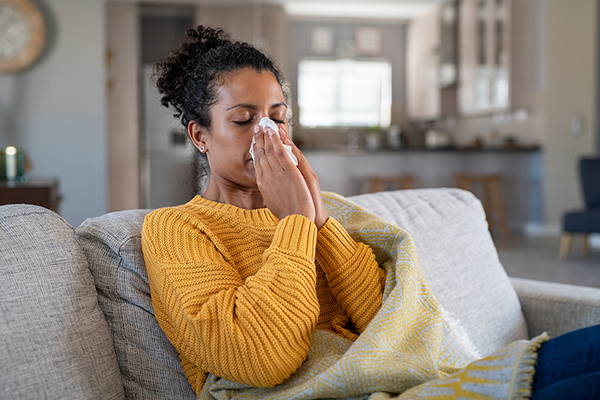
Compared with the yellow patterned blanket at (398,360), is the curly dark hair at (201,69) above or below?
above

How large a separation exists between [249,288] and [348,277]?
8.8 inches

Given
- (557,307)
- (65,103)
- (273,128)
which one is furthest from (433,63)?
(273,128)

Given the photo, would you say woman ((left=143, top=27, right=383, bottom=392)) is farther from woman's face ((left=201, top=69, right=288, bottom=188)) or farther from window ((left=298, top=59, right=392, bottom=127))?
window ((left=298, top=59, right=392, bottom=127))

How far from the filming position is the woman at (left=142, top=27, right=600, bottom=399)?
872mm

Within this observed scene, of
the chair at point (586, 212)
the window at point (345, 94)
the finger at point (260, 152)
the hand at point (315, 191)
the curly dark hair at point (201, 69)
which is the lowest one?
the chair at point (586, 212)

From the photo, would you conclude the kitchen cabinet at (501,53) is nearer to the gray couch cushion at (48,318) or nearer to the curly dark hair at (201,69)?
the curly dark hair at (201,69)

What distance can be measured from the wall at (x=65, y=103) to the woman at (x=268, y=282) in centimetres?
435

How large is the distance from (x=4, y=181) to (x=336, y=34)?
628 cm

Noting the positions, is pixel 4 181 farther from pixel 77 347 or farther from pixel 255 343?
pixel 255 343

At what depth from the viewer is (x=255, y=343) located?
3.09ft

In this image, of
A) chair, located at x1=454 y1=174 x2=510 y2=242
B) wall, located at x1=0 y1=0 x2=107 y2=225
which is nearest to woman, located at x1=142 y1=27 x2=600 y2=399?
wall, located at x1=0 y1=0 x2=107 y2=225

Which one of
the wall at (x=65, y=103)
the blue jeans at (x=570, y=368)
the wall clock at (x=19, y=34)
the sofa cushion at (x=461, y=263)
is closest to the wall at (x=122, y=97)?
the wall at (x=65, y=103)

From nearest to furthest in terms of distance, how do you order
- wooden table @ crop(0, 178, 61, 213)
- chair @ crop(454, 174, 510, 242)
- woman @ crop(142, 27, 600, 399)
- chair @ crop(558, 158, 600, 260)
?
1. woman @ crop(142, 27, 600, 399)
2. wooden table @ crop(0, 178, 61, 213)
3. chair @ crop(558, 158, 600, 260)
4. chair @ crop(454, 174, 510, 242)

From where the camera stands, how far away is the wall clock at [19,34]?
5141 millimetres
